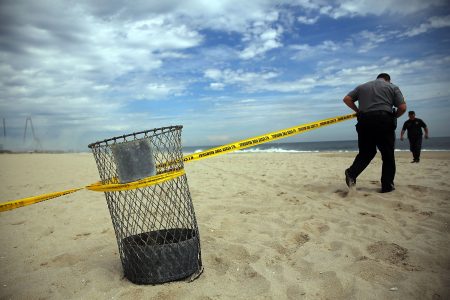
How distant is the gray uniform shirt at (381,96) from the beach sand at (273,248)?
5.06 feet

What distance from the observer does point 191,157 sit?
3.78 m

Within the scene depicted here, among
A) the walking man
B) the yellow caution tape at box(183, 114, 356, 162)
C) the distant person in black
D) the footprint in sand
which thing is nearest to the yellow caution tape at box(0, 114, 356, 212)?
the yellow caution tape at box(183, 114, 356, 162)

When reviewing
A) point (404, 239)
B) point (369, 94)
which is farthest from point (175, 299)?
point (369, 94)

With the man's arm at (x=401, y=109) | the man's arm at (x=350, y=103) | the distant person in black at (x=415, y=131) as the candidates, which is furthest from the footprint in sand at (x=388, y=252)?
the distant person in black at (x=415, y=131)

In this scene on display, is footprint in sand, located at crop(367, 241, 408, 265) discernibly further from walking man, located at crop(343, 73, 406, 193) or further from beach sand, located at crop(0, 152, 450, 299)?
walking man, located at crop(343, 73, 406, 193)

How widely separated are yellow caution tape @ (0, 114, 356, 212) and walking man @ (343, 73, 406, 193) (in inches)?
15.8

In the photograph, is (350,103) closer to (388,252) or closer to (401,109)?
(401,109)

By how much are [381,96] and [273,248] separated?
11.5ft

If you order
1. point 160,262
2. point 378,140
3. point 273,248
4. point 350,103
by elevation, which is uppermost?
point 350,103

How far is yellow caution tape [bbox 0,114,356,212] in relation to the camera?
2555 mm

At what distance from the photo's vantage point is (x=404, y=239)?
346 centimetres

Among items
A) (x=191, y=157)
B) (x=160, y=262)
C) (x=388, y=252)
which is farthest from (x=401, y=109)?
(x=160, y=262)

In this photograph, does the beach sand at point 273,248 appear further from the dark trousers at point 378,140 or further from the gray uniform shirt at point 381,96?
the gray uniform shirt at point 381,96

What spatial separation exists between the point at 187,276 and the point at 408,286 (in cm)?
191
